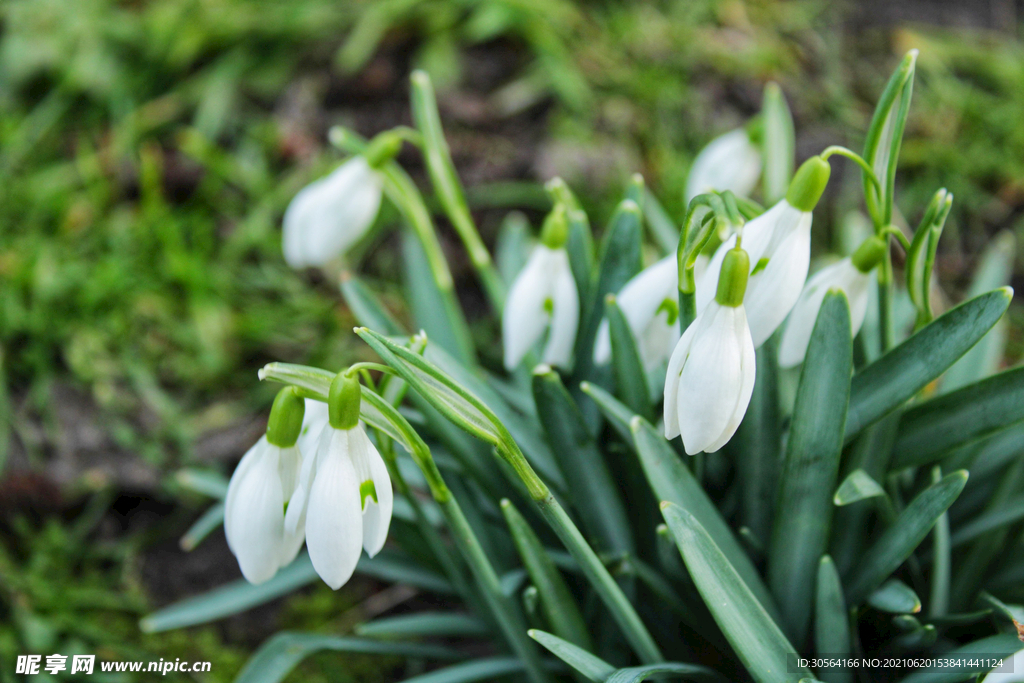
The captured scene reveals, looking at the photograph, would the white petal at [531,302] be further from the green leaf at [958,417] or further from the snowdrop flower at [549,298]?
the green leaf at [958,417]

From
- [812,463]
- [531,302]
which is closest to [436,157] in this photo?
[531,302]

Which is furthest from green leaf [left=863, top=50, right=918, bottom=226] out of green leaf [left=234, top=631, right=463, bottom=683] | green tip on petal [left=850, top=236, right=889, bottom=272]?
green leaf [left=234, top=631, right=463, bottom=683]

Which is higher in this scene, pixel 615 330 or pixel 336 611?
pixel 615 330

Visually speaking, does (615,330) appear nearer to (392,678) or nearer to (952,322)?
(952,322)

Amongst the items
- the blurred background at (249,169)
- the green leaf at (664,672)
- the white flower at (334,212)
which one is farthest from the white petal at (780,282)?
the blurred background at (249,169)

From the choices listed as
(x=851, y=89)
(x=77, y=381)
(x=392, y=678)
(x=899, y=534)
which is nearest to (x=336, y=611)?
(x=392, y=678)
